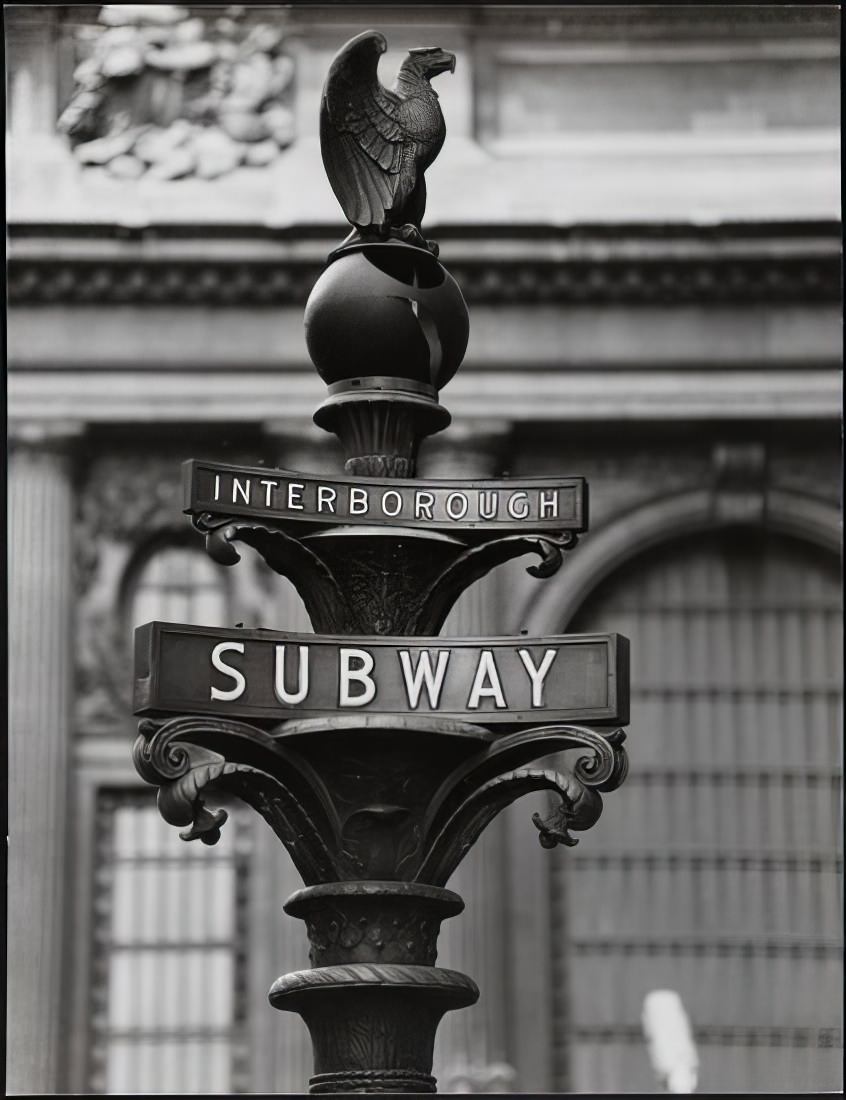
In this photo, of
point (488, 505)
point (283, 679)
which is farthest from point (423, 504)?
point (283, 679)

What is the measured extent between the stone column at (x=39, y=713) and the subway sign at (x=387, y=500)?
19.5 m

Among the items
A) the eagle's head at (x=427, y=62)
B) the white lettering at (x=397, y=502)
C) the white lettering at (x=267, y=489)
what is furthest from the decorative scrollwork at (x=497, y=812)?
the eagle's head at (x=427, y=62)

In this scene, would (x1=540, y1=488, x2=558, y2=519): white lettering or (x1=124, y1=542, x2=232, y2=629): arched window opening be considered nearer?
(x1=540, y1=488, x2=558, y2=519): white lettering

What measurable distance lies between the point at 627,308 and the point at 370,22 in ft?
14.7

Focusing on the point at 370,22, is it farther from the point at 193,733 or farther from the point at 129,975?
the point at 193,733

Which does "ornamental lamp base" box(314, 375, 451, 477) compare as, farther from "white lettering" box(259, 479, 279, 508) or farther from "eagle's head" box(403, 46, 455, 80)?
"eagle's head" box(403, 46, 455, 80)

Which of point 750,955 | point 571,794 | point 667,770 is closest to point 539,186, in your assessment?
point 667,770

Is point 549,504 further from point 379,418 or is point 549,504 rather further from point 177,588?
point 177,588

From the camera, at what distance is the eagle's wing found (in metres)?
6.42

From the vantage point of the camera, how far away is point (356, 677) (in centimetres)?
580

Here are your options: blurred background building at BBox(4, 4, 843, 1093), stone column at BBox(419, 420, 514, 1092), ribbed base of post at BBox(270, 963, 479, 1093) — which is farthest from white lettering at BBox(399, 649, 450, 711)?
blurred background building at BBox(4, 4, 843, 1093)

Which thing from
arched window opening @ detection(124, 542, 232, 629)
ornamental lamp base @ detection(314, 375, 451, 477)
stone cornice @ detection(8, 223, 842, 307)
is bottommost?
ornamental lamp base @ detection(314, 375, 451, 477)

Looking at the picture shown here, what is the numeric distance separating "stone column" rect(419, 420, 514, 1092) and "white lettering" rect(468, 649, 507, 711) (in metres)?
17.6

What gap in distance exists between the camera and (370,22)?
27.1 metres
